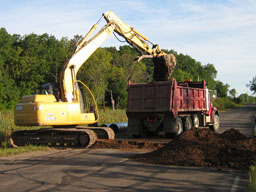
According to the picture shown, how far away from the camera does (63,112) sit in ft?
41.8

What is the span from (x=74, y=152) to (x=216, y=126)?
11386mm

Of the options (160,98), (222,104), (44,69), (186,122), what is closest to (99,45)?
(160,98)

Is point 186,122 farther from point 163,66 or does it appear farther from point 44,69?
point 44,69

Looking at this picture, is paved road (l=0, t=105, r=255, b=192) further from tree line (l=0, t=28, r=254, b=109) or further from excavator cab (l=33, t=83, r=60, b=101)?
tree line (l=0, t=28, r=254, b=109)

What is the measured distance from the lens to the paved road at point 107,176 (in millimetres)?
6844

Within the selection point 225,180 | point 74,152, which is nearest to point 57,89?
point 74,152

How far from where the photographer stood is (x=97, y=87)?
173ft

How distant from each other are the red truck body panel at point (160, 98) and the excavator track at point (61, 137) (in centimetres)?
251

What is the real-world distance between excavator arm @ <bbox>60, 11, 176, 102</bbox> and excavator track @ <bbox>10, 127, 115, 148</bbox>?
4.32 feet

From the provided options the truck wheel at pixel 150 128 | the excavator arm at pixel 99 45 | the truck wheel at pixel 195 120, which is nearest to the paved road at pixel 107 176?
the excavator arm at pixel 99 45

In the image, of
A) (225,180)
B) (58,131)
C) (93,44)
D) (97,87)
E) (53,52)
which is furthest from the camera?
(53,52)

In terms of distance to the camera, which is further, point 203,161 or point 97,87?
point 97,87

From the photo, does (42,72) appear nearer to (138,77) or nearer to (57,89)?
(138,77)

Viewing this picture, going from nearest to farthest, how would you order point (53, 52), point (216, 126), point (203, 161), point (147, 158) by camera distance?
point (203, 161)
point (147, 158)
point (216, 126)
point (53, 52)
